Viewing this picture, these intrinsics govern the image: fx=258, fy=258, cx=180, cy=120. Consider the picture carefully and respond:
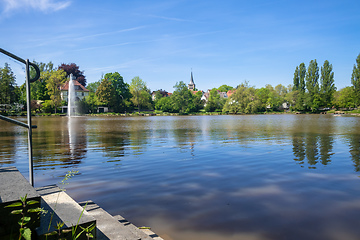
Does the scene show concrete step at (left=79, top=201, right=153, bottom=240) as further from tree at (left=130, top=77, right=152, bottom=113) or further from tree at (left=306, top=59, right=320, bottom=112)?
tree at (left=306, top=59, right=320, bottom=112)

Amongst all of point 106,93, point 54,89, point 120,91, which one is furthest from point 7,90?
point 120,91

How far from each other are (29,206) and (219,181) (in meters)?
4.92

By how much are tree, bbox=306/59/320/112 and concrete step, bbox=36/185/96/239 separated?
103 metres

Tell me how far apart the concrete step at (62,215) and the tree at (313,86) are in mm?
102553

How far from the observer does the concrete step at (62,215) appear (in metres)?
2.36

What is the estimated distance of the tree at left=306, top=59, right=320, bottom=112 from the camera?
A: 308 feet

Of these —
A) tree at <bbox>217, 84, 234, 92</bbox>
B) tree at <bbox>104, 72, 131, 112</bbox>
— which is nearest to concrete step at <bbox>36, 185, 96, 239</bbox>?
tree at <bbox>104, 72, 131, 112</bbox>

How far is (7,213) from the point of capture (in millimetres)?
2262

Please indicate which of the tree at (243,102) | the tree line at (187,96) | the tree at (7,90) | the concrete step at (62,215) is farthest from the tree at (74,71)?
the concrete step at (62,215)

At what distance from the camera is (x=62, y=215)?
2.62 metres

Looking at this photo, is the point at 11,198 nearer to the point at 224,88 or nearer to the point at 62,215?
the point at 62,215

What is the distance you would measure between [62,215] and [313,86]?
108 m

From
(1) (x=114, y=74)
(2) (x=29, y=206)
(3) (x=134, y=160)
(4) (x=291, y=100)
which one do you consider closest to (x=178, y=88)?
(1) (x=114, y=74)

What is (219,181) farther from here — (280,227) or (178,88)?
(178,88)
